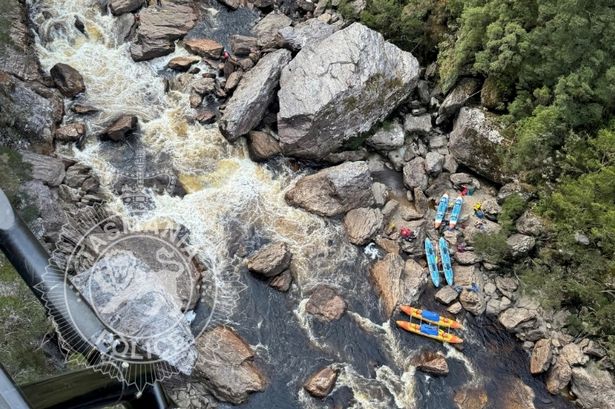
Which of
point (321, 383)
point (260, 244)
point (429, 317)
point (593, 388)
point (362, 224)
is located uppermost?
point (260, 244)

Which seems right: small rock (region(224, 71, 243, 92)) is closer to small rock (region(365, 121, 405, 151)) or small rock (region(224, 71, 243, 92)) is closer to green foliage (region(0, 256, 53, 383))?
small rock (region(365, 121, 405, 151))

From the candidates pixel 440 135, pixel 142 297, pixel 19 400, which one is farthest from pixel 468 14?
pixel 19 400

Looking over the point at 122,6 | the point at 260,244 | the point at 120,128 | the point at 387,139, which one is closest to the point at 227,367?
the point at 260,244

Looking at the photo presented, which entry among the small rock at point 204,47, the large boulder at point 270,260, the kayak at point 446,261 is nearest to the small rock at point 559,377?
the kayak at point 446,261

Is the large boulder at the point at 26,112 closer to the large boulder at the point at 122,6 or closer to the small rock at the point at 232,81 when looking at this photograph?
the large boulder at the point at 122,6

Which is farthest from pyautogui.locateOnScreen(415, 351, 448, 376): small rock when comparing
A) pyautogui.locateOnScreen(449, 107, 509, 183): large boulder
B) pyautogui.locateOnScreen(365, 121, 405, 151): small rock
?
pyautogui.locateOnScreen(365, 121, 405, 151): small rock

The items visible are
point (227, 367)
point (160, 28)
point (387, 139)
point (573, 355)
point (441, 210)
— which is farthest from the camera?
point (160, 28)

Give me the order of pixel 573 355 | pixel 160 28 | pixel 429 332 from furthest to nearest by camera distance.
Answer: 1. pixel 160 28
2. pixel 429 332
3. pixel 573 355

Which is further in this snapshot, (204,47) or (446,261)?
(204,47)

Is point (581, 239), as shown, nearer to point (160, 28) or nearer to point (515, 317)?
point (515, 317)
